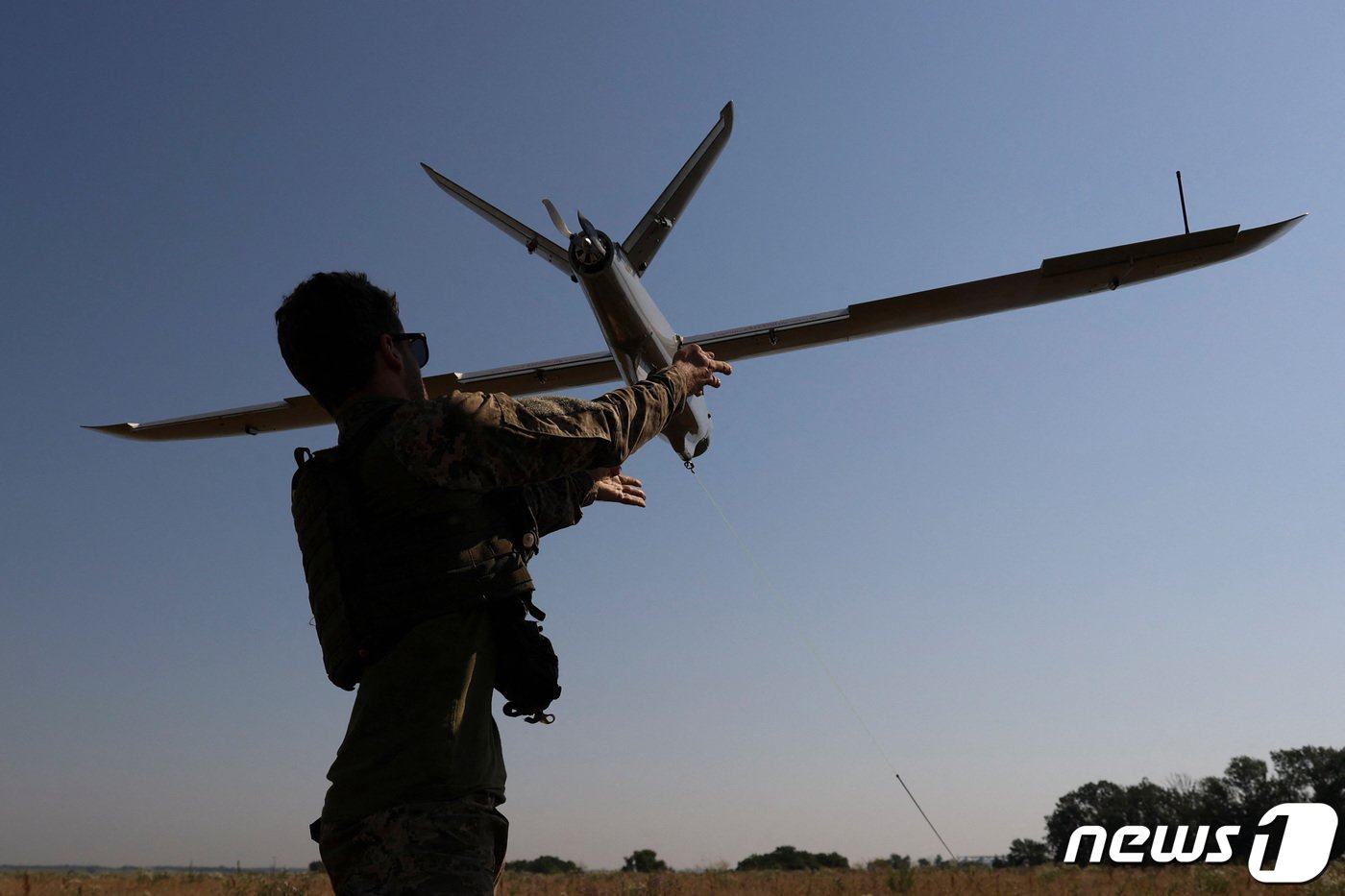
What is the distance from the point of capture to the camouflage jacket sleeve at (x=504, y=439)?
8.36ft

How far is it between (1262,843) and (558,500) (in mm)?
11778

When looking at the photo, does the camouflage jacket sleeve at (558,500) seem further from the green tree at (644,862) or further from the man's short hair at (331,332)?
the green tree at (644,862)

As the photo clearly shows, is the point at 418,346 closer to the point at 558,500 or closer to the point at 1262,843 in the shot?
the point at 558,500

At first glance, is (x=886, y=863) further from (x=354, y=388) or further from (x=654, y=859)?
(x=354, y=388)

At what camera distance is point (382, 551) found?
2.65 metres

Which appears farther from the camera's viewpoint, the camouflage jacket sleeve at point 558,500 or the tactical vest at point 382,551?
the camouflage jacket sleeve at point 558,500

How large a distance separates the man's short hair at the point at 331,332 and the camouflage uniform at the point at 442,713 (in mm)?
160

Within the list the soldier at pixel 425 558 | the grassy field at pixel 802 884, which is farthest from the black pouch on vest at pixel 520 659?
the grassy field at pixel 802 884

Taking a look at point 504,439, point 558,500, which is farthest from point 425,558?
point 558,500

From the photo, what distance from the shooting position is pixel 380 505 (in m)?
2.68

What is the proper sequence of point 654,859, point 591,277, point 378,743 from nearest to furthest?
1. point 378,743
2. point 591,277
3. point 654,859

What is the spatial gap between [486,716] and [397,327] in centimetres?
120

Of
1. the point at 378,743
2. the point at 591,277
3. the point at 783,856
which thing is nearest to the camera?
the point at 378,743

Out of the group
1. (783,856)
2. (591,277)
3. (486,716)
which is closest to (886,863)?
(783,856)
